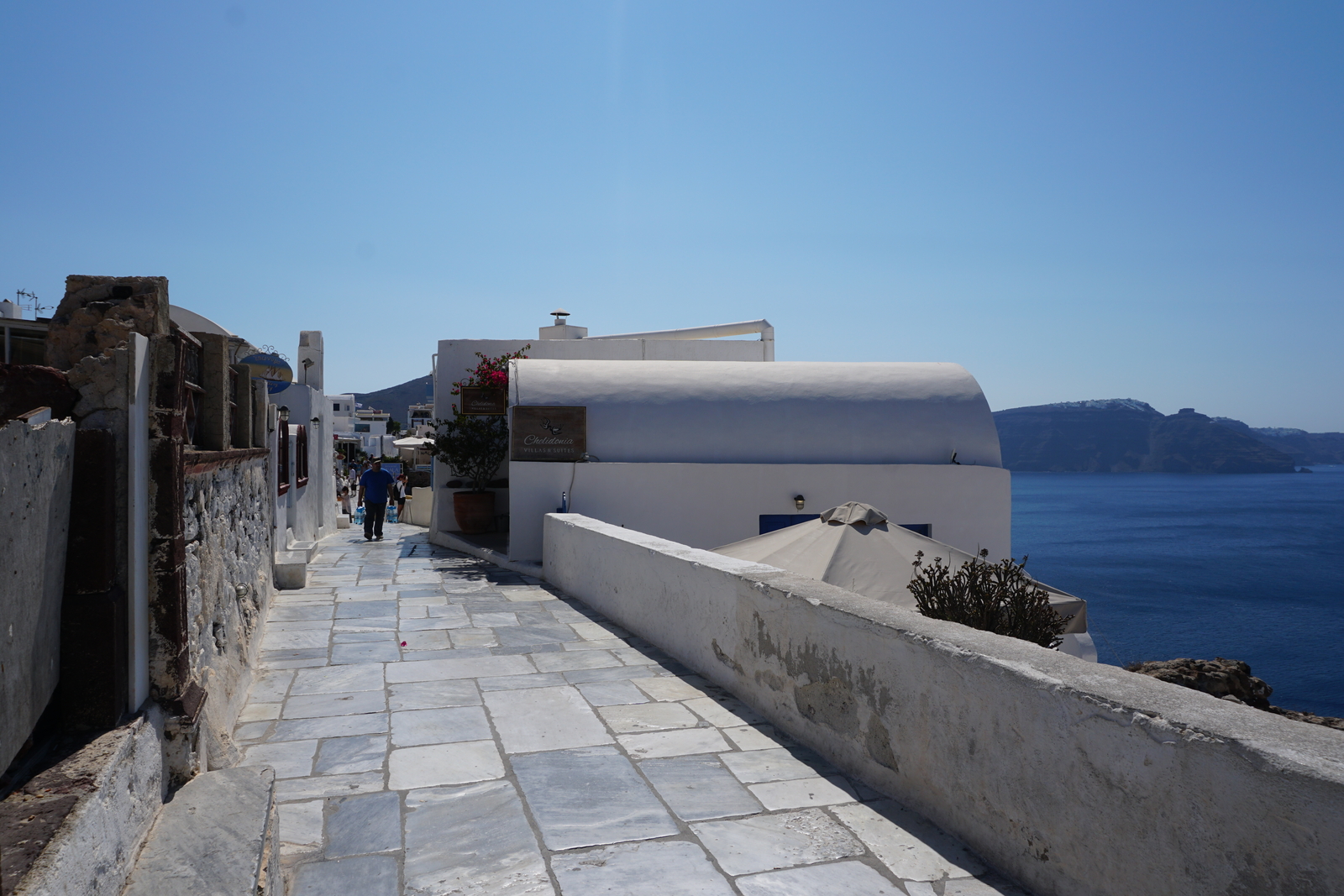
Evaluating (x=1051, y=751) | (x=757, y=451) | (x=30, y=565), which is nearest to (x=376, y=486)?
(x=757, y=451)

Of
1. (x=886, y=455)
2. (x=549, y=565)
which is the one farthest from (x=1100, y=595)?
(x=549, y=565)

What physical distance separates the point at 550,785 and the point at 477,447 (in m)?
9.88

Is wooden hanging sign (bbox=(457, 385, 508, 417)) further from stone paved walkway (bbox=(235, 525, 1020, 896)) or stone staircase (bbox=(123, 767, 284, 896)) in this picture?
stone staircase (bbox=(123, 767, 284, 896))

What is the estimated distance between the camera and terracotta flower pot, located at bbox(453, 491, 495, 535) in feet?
Answer: 44.8

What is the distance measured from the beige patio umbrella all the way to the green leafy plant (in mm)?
6188

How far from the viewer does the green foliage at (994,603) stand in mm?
5711

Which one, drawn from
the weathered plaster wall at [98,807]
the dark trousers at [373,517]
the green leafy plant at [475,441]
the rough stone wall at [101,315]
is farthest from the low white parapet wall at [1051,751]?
the dark trousers at [373,517]

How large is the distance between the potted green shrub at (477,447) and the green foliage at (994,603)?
8.18 meters

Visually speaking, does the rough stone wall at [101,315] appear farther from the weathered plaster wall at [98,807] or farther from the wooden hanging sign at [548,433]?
the wooden hanging sign at [548,433]

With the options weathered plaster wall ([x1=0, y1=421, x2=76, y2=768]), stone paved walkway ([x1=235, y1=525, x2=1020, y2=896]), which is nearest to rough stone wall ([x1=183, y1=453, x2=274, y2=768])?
stone paved walkway ([x1=235, y1=525, x2=1020, y2=896])

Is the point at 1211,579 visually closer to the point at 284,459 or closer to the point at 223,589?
the point at 284,459

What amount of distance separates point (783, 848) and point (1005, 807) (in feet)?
2.66

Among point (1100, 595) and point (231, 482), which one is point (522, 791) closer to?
point (231, 482)

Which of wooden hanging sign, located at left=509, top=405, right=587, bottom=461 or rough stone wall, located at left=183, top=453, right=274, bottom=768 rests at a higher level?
wooden hanging sign, located at left=509, top=405, right=587, bottom=461
